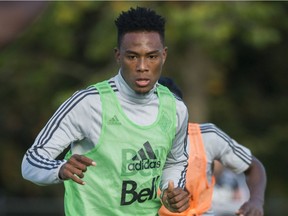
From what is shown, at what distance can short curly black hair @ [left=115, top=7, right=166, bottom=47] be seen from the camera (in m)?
6.06

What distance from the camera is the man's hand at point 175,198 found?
575cm

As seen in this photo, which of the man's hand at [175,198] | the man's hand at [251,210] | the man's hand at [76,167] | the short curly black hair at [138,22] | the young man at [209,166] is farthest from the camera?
the young man at [209,166]

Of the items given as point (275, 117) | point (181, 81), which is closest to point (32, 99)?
point (181, 81)

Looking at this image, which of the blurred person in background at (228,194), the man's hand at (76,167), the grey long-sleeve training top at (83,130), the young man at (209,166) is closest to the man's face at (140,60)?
the grey long-sleeve training top at (83,130)

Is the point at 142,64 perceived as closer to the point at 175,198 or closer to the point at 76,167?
the point at 175,198

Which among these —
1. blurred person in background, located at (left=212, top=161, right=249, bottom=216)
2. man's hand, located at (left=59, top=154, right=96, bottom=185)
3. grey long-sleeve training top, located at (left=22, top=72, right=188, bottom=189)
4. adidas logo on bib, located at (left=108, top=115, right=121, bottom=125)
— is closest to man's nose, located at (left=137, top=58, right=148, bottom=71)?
grey long-sleeve training top, located at (left=22, top=72, right=188, bottom=189)

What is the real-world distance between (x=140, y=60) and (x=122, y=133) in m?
0.40

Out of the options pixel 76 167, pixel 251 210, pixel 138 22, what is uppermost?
pixel 138 22

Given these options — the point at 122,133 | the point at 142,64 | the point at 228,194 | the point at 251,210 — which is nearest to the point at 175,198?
the point at 122,133

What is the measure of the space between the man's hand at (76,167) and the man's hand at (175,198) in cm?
56

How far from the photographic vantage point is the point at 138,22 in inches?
239

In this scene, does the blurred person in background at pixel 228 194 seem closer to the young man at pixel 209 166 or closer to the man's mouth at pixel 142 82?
the young man at pixel 209 166

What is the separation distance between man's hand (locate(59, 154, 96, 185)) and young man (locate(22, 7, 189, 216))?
404 millimetres

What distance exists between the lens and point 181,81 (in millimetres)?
22312
